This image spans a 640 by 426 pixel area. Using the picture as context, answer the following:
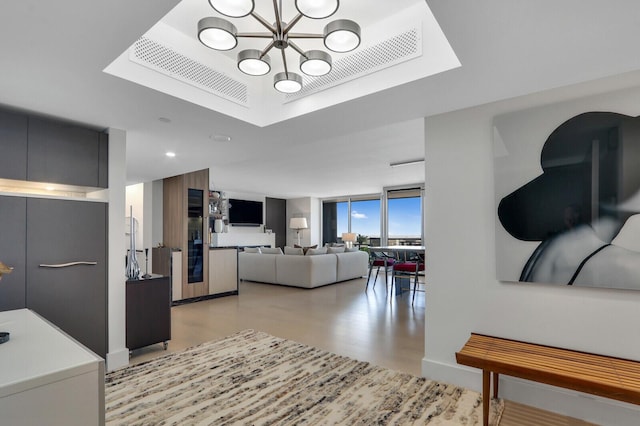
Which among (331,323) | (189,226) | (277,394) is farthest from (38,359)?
(189,226)

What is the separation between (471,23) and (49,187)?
3677 mm

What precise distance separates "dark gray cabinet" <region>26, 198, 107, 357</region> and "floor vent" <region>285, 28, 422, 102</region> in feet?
7.36

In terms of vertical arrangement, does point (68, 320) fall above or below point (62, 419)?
below

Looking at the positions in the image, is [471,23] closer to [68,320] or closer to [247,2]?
[247,2]

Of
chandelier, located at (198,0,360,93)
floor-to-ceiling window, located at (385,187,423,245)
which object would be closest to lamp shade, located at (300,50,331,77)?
chandelier, located at (198,0,360,93)

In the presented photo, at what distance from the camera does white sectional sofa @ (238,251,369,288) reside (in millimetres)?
6895

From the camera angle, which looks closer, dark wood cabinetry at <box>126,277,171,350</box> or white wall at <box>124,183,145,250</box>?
dark wood cabinetry at <box>126,277,171,350</box>

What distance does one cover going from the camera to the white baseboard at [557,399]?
203 centimetres

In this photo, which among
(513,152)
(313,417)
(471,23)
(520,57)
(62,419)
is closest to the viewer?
(62,419)

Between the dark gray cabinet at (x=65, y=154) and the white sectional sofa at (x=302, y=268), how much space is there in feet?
14.4

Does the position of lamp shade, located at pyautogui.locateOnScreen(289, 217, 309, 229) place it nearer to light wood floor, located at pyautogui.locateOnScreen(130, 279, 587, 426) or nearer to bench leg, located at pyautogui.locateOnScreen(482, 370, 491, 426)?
light wood floor, located at pyautogui.locateOnScreen(130, 279, 587, 426)

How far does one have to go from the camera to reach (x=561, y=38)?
1651 mm

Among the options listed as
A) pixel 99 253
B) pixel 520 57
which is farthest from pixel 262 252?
pixel 520 57

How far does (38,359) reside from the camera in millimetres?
1145
